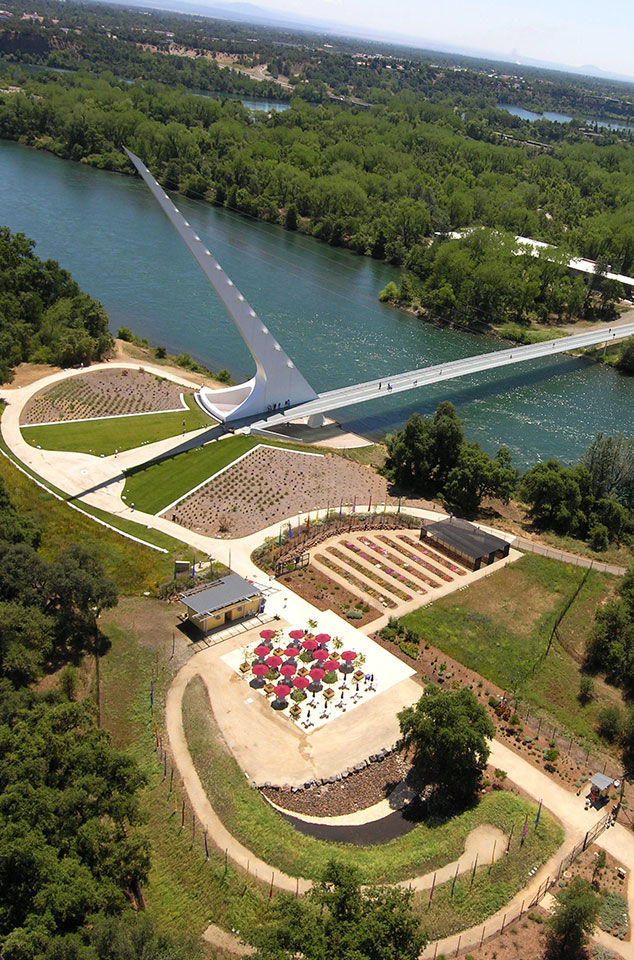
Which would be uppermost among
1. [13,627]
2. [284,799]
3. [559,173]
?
[559,173]

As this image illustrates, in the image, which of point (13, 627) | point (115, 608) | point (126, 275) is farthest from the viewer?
point (126, 275)

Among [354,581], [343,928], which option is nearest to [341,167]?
[354,581]

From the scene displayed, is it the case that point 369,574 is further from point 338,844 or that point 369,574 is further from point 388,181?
point 388,181

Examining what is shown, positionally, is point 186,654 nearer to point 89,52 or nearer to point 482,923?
point 482,923

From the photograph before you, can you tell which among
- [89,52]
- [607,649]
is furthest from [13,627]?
[89,52]

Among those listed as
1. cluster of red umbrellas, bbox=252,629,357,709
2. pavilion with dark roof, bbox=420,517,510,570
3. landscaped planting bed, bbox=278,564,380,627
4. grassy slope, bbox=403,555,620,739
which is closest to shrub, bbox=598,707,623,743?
grassy slope, bbox=403,555,620,739

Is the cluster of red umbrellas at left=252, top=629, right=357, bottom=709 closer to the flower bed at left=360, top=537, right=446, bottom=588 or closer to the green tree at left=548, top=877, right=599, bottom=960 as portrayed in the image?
the flower bed at left=360, top=537, right=446, bottom=588
